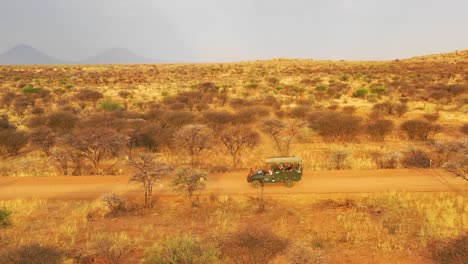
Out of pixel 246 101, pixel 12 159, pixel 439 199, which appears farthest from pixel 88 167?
pixel 246 101

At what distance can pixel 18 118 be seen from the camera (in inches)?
1518

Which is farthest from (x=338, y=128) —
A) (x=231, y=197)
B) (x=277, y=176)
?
(x=231, y=197)

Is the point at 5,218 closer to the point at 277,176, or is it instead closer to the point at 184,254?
the point at 184,254

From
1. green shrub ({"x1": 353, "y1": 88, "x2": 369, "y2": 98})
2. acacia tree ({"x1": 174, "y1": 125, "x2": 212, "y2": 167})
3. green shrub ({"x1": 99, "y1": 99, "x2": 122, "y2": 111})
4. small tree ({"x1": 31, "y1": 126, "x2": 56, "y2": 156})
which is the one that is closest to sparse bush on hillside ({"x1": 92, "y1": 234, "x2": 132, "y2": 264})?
acacia tree ({"x1": 174, "y1": 125, "x2": 212, "y2": 167})

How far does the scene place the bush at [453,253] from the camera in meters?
11.2

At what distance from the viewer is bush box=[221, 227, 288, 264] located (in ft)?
35.3

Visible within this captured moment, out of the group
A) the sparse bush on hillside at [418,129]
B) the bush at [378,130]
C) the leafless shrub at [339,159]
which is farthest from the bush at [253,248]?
the sparse bush on hillside at [418,129]

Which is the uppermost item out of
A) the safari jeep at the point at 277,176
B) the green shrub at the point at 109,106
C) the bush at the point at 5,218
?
the green shrub at the point at 109,106

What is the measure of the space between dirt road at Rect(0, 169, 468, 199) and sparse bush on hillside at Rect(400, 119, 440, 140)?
8523mm

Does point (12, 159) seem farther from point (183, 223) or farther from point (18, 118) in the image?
point (183, 223)

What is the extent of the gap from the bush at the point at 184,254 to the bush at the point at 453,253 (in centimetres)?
661

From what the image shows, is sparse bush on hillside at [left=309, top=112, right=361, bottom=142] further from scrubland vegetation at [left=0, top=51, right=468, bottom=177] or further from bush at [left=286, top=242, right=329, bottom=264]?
bush at [left=286, top=242, right=329, bottom=264]

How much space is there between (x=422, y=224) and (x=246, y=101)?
29.9 m

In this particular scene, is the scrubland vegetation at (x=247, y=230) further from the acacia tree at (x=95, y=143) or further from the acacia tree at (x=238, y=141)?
the acacia tree at (x=238, y=141)
